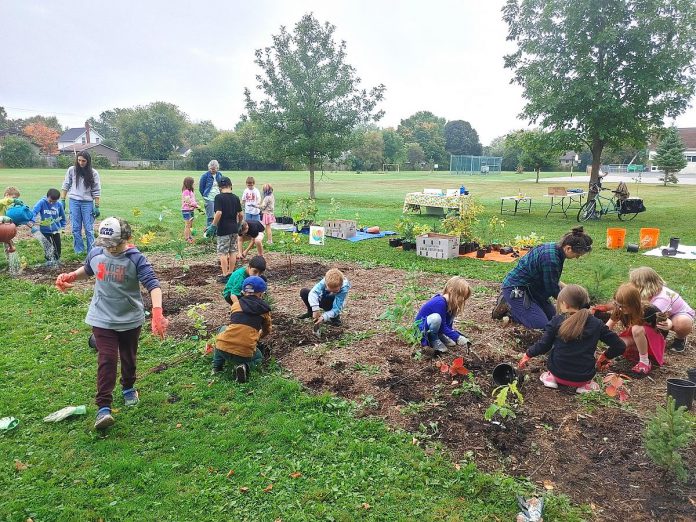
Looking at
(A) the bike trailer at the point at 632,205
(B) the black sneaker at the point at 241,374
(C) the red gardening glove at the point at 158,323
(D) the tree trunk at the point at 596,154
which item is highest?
(D) the tree trunk at the point at 596,154

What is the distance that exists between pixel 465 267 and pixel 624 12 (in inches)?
533

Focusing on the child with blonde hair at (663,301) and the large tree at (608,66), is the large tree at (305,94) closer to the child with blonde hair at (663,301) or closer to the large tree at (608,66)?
the large tree at (608,66)

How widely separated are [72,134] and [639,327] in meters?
112

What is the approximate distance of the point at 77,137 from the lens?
9625 centimetres

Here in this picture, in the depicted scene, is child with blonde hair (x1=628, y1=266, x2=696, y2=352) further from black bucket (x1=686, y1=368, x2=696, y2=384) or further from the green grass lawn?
the green grass lawn

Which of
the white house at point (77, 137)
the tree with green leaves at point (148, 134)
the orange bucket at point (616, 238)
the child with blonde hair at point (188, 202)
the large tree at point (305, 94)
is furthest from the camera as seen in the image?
the white house at point (77, 137)

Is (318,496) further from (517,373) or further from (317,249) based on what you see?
(317,249)

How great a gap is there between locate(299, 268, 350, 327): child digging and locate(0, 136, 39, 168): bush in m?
66.7

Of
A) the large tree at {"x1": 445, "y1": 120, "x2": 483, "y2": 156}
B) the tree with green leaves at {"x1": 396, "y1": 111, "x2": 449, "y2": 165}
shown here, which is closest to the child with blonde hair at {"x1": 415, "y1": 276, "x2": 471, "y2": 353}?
the tree with green leaves at {"x1": 396, "y1": 111, "x2": 449, "y2": 165}

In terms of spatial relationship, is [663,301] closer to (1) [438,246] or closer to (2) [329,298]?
(2) [329,298]

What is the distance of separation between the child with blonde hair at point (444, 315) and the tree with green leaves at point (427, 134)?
87.2 meters

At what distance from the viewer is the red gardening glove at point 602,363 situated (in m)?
4.74

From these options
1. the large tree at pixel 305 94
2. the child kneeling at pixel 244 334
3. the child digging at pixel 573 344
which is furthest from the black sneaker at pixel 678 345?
the large tree at pixel 305 94

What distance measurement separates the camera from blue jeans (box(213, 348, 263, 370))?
4.82 metres
